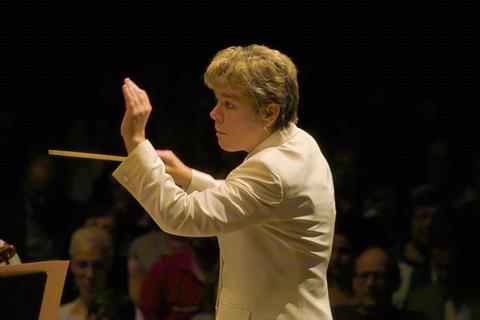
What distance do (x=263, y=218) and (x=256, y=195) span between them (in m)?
0.05

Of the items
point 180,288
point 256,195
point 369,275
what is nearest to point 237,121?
point 256,195

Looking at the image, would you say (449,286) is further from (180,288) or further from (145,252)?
(145,252)

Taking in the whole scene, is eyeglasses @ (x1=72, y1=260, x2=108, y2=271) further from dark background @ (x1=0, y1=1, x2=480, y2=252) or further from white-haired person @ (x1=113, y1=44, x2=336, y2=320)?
white-haired person @ (x1=113, y1=44, x2=336, y2=320)

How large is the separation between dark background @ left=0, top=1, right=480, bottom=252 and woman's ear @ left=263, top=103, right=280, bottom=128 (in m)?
1.44

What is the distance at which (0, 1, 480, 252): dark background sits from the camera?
Answer: 3.11 meters

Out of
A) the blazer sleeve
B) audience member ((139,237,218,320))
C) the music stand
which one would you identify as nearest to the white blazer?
the blazer sleeve

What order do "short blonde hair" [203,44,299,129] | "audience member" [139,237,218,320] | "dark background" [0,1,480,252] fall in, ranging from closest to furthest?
"short blonde hair" [203,44,299,129] < "audience member" [139,237,218,320] < "dark background" [0,1,480,252]

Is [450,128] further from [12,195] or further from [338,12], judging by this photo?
[12,195]

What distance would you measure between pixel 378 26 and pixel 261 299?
179 centimetres

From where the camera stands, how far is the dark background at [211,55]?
3109 millimetres

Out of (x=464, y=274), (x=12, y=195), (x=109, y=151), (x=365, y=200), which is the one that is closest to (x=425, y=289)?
(x=464, y=274)

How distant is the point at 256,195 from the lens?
1.72 metres

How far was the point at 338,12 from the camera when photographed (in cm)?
333

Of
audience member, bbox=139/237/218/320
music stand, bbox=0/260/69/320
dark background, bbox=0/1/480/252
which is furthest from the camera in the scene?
dark background, bbox=0/1/480/252
